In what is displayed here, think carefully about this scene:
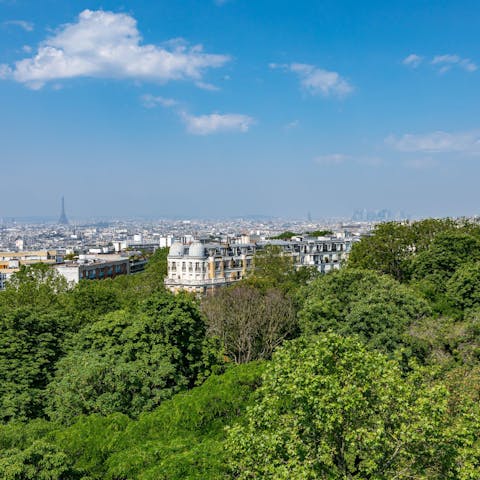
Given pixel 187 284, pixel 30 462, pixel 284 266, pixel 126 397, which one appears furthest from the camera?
pixel 187 284

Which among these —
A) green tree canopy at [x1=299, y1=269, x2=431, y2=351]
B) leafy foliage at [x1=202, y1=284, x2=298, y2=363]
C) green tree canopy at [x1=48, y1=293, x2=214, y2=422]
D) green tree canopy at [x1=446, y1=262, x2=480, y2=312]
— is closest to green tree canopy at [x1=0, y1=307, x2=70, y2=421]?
green tree canopy at [x1=48, y1=293, x2=214, y2=422]

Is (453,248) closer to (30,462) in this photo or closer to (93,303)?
(93,303)

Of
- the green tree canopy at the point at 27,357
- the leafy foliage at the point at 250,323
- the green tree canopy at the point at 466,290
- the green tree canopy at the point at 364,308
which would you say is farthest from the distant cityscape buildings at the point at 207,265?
the green tree canopy at the point at 27,357

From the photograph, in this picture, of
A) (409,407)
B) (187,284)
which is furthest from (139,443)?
(187,284)

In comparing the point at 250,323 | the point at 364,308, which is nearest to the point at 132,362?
the point at 364,308

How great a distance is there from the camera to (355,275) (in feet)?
104

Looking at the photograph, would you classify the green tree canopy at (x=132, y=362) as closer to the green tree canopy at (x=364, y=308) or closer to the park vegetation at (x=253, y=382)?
the park vegetation at (x=253, y=382)

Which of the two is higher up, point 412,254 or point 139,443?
point 412,254

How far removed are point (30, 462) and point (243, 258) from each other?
185 feet

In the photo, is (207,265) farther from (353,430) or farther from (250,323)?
(353,430)

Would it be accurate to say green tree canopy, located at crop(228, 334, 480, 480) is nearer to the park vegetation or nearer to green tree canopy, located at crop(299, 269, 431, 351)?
the park vegetation

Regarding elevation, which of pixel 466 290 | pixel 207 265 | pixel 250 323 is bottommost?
pixel 250 323

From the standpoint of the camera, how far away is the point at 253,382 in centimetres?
1881

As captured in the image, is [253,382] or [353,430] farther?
[253,382]
